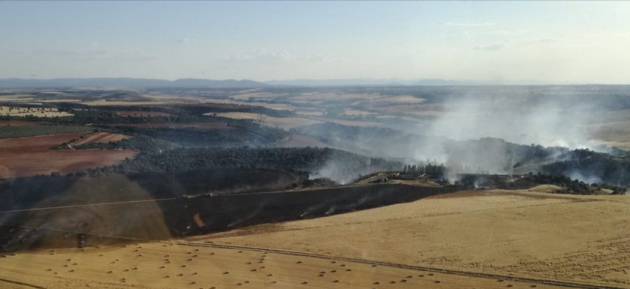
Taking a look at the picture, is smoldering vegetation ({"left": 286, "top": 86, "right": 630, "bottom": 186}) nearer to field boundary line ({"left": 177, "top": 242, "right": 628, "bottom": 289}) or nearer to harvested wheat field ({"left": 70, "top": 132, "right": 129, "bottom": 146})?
field boundary line ({"left": 177, "top": 242, "right": 628, "bottom": 289})

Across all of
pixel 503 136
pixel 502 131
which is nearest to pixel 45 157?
pixel 503 136

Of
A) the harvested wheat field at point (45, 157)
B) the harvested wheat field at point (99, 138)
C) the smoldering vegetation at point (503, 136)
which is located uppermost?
the smoldering vegetation at point (503, 136)

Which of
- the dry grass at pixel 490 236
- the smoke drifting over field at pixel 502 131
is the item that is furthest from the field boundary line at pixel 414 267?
the smoke drifting over field at pixel 502 131

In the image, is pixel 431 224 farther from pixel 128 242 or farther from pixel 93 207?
pixel 93 207

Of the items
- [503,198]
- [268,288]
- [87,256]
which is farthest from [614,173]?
[87,256]

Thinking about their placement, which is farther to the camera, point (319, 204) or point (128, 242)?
point (319, 204)

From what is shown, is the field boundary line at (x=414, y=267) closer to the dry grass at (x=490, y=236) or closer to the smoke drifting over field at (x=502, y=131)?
the dry grass at (x=490, y=236)
